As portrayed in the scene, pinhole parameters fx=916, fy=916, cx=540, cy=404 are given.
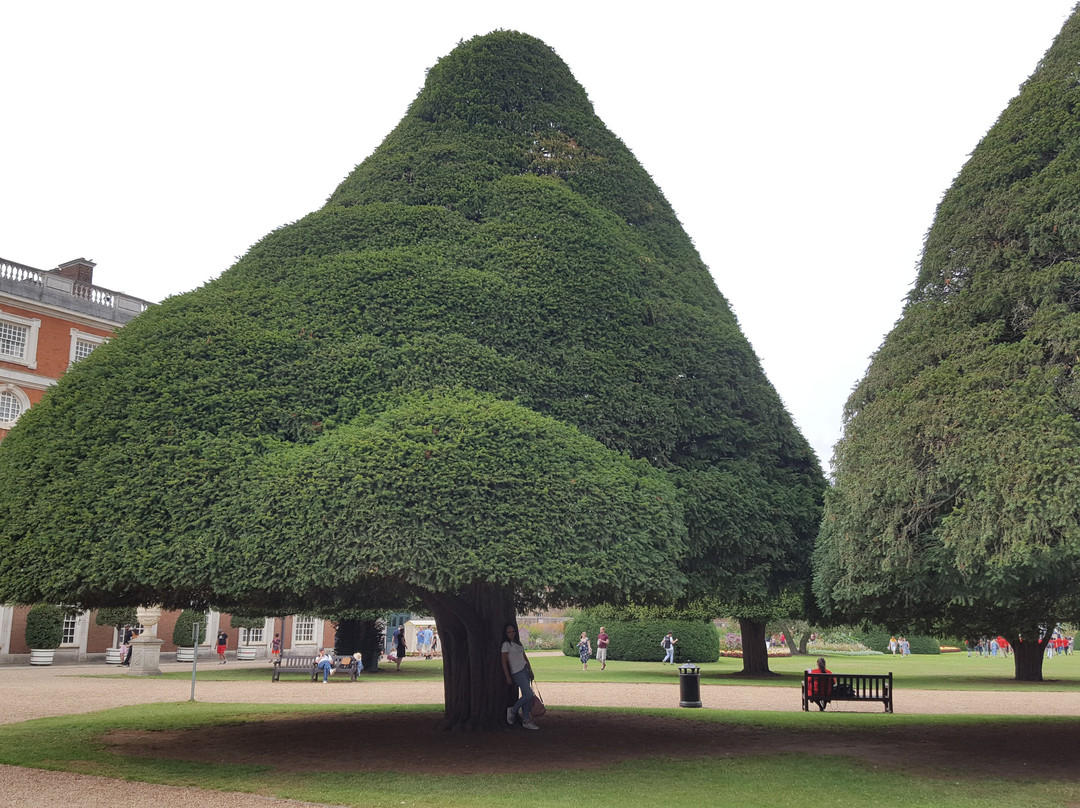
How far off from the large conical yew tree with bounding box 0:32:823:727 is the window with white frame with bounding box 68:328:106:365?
2556 cm

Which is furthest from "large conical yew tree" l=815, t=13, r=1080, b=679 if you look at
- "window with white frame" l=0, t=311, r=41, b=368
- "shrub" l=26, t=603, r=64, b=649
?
"window with white frame" l=0, t=311, r=41, b=368

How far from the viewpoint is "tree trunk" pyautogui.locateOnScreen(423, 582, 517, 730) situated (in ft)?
44.9

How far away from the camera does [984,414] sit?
393 inches

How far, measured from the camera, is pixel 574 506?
10.2 metres

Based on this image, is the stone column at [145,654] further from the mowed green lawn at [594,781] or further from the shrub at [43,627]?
the mowed green lawn at [594,781]

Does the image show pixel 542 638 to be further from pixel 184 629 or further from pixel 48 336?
pixel 48 336

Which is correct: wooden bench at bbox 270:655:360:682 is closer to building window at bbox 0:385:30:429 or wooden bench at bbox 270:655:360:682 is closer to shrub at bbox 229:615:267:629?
shrub at bbox 229:615:267:629

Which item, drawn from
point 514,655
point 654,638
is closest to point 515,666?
point 514,655

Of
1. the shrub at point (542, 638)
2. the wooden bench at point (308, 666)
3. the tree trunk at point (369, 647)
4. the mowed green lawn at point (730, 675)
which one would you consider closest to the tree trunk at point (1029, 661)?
the mowed green lawn at point (730, 675)

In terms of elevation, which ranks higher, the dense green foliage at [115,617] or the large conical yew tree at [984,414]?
the large conical yew tree at [984,414]

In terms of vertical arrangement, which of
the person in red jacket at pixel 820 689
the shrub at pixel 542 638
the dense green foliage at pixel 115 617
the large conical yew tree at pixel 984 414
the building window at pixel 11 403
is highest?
the building window at pixel 11 403

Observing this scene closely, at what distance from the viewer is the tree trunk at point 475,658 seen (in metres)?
13.7

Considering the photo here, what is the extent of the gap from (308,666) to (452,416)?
22515 millimetres

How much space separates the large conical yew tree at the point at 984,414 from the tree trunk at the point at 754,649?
1670 cm
